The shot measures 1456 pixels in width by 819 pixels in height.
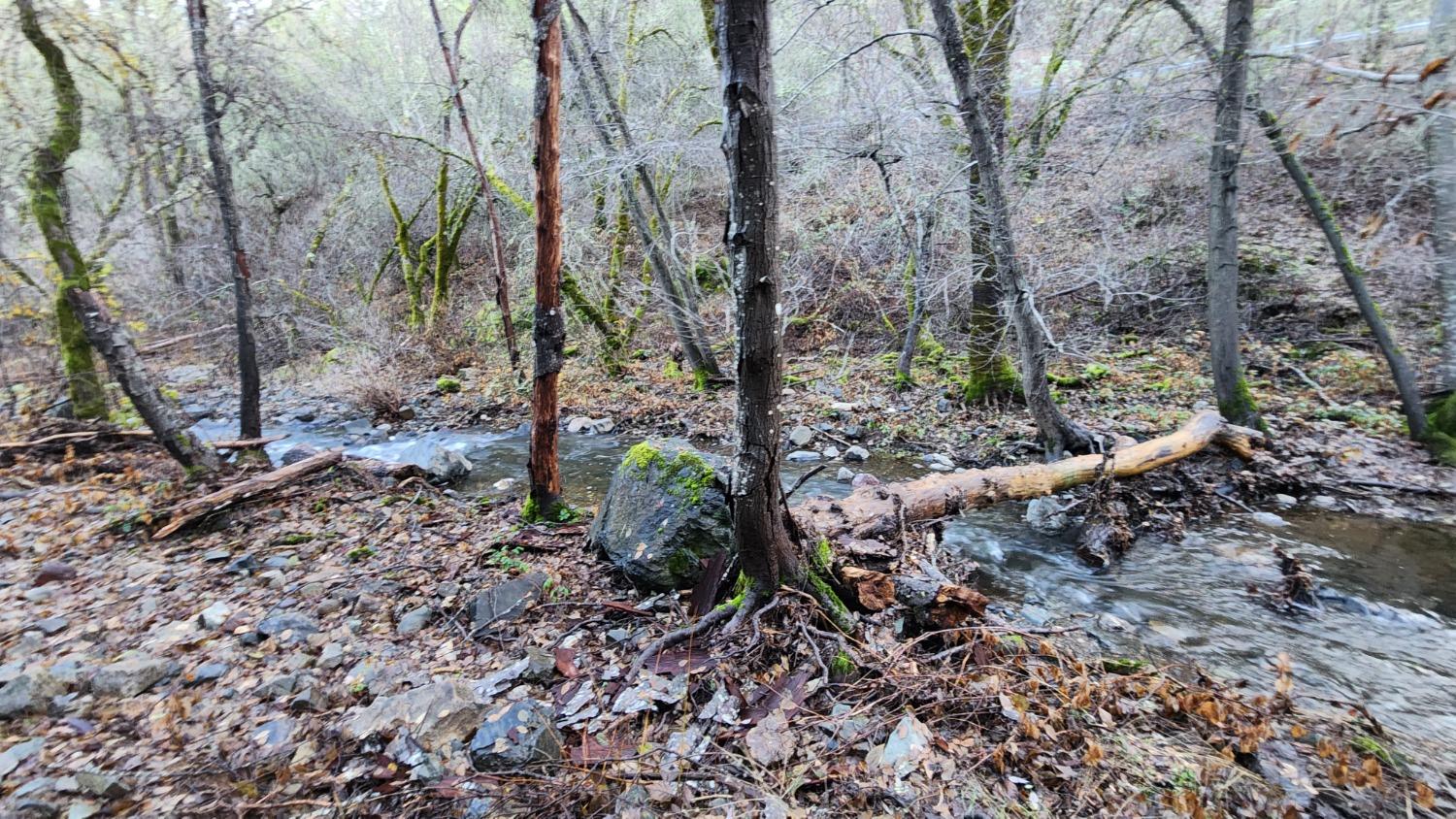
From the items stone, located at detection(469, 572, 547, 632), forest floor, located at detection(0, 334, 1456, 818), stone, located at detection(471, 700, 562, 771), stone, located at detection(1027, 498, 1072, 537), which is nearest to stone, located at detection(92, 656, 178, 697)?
forest floor, located at detection(0, 334, 1456, 818)

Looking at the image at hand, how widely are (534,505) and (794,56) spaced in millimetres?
8458

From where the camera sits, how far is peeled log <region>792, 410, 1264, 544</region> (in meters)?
4.97

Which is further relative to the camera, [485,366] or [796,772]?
[485,366]

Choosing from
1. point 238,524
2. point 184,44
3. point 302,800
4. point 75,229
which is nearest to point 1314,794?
point 302,800

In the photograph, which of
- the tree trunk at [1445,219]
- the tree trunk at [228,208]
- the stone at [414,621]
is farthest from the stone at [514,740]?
the tree trunk at [1445,219]

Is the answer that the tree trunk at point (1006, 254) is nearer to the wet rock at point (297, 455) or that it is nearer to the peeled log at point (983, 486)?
the peeled log at point (983, 486)

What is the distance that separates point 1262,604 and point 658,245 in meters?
9.23

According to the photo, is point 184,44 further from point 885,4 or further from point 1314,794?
point 1314,794

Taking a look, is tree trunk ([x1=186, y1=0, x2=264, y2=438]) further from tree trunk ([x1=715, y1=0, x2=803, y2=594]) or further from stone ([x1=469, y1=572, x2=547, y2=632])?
tree trunk ([x1=715, y1=0, x2=803, y2=594])

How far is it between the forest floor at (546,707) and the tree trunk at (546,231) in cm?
103

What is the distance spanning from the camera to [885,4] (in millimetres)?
9469

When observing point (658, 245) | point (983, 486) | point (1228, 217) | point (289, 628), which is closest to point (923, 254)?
point (1228, 217)

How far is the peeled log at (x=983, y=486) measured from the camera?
4.97 meters

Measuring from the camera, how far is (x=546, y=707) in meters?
3.09
